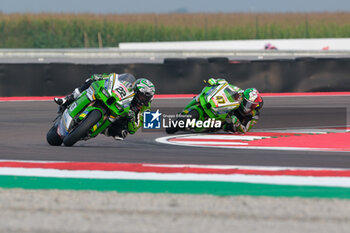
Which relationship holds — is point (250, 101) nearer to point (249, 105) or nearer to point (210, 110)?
point (249, 105)

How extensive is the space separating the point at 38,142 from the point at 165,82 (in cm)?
943

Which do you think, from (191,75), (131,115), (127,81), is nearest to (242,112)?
(131,115)

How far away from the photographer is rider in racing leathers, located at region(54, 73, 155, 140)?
32.0ft

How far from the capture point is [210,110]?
12.2 meters

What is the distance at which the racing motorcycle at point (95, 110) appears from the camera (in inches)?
364

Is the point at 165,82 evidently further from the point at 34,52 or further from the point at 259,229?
the point at 34,52

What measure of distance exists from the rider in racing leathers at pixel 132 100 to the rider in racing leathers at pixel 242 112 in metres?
2.20

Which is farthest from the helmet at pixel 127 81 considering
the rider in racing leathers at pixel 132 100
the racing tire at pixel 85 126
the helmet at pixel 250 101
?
the helmet at pixel 250 101

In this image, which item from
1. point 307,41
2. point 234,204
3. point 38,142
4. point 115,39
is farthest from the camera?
point 115,39

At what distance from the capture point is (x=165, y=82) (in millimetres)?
19859

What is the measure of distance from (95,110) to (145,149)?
95cm

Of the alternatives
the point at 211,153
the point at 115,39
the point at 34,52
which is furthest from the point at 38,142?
the point at 115,39

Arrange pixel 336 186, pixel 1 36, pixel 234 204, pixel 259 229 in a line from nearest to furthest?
1. pixel 259 229
2. pixel 234 204
3. pixel 336 186
4. pixel 1 36

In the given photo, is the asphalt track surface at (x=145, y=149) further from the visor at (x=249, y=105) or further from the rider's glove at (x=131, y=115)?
the visor at (x=249, y=105)
